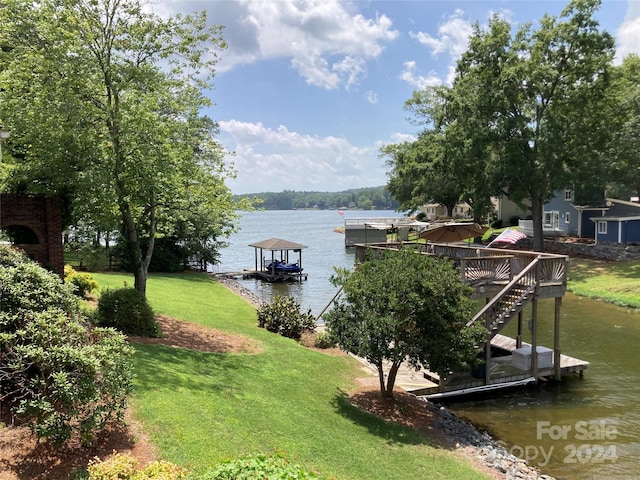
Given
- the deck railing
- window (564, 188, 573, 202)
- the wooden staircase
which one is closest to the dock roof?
the deck railing

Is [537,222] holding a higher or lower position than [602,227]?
higher

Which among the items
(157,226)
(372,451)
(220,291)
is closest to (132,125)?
(157,226)

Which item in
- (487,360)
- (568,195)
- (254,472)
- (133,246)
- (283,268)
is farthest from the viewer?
(568,195)

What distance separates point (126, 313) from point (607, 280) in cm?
2915

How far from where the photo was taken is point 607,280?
1187 inches

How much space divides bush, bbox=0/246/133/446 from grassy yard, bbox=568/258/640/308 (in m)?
26.8

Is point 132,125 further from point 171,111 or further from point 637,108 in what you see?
point 637,108

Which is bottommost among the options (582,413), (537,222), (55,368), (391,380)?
(582,413)

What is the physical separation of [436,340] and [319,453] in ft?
12.9

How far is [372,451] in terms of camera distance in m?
8.95

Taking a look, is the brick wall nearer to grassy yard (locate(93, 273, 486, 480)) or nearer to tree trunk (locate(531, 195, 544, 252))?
grassy yard (locate(93, 273, 486, 480))

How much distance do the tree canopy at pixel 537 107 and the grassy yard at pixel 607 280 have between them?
4565mm

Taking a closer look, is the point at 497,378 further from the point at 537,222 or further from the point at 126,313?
the point at 537,222

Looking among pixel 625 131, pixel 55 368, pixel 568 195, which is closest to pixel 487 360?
pixel 55 368
